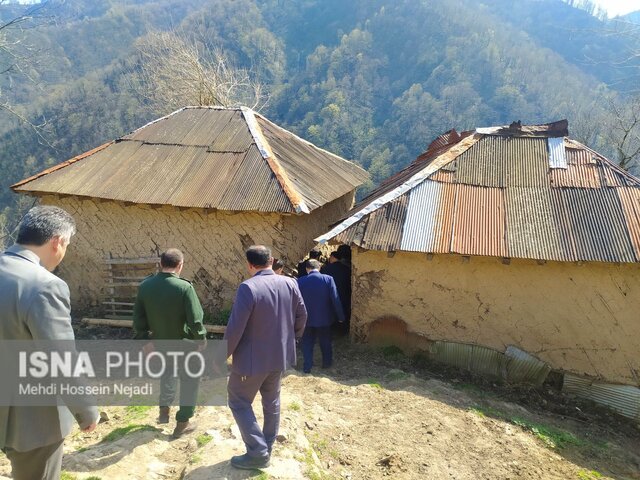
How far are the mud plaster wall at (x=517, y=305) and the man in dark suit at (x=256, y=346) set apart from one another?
3850 millimetres

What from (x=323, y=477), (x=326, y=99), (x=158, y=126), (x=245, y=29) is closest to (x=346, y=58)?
(x=326, y=99)

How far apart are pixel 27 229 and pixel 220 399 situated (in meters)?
3.20

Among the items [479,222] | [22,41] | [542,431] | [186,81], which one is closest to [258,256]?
[542,431]

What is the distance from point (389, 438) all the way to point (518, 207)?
4.42 m

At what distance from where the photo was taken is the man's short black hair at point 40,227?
261 centimetres

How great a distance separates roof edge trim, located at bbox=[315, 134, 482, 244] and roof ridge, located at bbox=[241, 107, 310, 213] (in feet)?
2.70

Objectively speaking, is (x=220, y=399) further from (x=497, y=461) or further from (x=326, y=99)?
(x=326, y=99)

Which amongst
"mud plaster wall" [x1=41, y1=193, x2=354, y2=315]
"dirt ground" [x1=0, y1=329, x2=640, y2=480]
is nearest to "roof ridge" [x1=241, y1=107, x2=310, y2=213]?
"mud plaster wall" [x1=41, y1=193, x2=354, y2=315]

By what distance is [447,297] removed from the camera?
697 cm

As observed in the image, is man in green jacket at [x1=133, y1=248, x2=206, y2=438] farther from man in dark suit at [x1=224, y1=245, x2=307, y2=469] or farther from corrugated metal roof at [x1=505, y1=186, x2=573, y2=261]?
corrugated metal roof at [x1=505, y1=186, x2=573, y2=261]

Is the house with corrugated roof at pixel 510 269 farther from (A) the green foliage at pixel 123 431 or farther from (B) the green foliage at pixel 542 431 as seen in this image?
(A) the green foliage at pixel 123 431

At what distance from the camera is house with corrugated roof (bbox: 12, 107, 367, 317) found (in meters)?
8.20

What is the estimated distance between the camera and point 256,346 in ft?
11.0

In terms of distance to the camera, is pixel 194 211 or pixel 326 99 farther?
pixel 326 99
